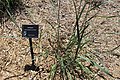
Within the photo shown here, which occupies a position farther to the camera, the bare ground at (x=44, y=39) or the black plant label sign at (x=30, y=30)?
the bare ground at (x=44, y=39)

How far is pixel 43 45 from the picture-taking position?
2066 millimetres

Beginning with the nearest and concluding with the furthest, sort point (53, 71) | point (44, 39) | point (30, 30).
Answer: point (30, 30) → point (53, 71) → point (44, 39)

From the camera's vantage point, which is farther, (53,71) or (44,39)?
(44,39)

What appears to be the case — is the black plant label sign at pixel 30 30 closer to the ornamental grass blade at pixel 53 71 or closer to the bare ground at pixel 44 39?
the bare ground at pixel 44 39

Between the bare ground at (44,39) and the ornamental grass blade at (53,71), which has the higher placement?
the bare ground at (44,39)

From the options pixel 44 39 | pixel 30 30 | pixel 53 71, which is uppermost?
pixel 30 30

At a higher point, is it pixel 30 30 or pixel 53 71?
→ pixel 30 30

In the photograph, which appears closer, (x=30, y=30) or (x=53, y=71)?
(x=30, y=30)

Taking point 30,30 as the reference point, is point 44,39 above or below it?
below

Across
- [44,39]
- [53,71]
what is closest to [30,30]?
[53,71]

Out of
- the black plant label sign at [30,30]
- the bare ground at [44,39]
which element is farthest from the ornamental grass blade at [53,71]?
the black plant label sign at [30,30]

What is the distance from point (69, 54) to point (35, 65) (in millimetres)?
272

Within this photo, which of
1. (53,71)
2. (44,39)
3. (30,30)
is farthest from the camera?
(44,39)

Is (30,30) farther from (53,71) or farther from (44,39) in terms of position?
(44,39)
